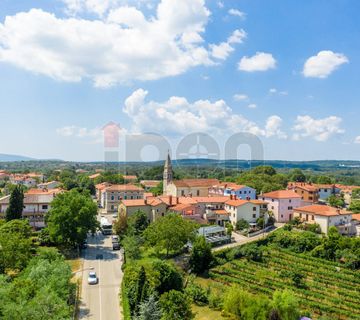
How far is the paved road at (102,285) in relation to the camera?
21.6m

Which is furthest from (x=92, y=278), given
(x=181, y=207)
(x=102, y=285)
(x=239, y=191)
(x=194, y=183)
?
(x=194, y=183)

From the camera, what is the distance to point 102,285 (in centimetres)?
2609

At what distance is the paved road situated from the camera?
850 inches

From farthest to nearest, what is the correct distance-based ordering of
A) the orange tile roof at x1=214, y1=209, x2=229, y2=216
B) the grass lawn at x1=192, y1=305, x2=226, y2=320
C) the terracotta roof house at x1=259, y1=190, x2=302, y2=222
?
the terracotta roof house at x1=259, y1=190, x2=302, y2=222 < the orange tile roof at x1=214, y1=209, x2=229, y2=216 < the grass lawn at x1=192, y1=305, x2=226, y2=320

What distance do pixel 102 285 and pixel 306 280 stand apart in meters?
18.5

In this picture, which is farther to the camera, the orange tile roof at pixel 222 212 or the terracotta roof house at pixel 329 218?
the orange tile roof at pixel 222 212

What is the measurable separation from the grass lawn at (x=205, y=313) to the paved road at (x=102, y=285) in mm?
5482

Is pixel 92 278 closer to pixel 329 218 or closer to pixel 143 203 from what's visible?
pixel 143 203

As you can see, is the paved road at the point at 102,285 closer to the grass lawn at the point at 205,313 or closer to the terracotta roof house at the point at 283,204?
the grass lawn at the point at 205,313

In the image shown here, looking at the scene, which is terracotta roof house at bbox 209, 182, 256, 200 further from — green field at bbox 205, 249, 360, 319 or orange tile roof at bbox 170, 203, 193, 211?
green field at bbox 205, 249, 360, 319

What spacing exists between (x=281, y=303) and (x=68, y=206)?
22.8 metres

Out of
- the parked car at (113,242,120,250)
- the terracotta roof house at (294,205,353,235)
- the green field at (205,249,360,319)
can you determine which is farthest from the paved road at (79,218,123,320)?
the terracotta roof house at (294,205,353,235)

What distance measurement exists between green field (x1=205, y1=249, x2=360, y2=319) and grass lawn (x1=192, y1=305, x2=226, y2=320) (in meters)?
5.00

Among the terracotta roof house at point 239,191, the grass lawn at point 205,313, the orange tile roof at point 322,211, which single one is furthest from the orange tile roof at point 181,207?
the grass lawn at point 205,313
